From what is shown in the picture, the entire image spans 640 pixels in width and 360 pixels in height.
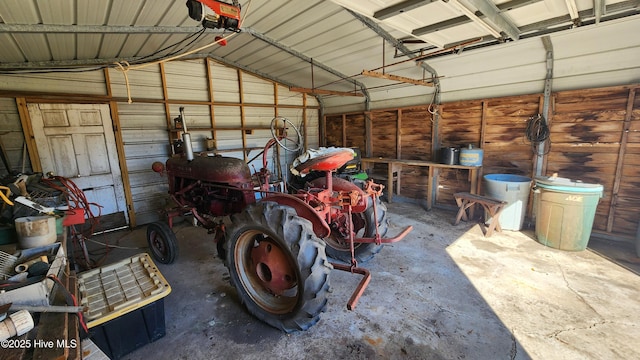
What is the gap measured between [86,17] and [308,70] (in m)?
3.35

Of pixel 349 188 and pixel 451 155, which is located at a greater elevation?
pixel 451 155

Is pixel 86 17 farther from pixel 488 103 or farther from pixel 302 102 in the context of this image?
pixel 488 103

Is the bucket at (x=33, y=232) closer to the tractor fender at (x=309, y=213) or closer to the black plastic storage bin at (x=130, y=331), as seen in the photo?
the black plastic storage bin at (x=130, y=331)

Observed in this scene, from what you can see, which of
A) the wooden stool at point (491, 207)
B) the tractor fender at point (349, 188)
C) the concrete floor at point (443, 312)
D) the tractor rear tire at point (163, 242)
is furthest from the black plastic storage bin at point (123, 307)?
the wooden stool at point (491, 207)

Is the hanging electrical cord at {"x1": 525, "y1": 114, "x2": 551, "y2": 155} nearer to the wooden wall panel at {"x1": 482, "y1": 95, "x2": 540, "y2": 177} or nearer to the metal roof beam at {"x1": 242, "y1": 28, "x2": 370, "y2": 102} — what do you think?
the wooden wall panel at {"x1": 482, "y1": 95, "x2": 540, "y2": 177}

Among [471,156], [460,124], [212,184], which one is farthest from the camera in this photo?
A: [460,124]

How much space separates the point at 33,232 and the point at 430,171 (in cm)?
480

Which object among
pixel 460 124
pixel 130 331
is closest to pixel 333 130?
pixel 460 124

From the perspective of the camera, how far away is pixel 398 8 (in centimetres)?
192

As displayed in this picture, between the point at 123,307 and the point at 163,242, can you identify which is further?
the point at 163,242

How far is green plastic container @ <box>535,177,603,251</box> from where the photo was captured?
2959 mm

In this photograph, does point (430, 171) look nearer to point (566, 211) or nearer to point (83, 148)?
point (566, 211)

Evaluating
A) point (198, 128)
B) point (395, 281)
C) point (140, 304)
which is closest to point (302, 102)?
point (198, 128)

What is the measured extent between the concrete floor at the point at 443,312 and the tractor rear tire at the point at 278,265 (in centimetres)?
17
